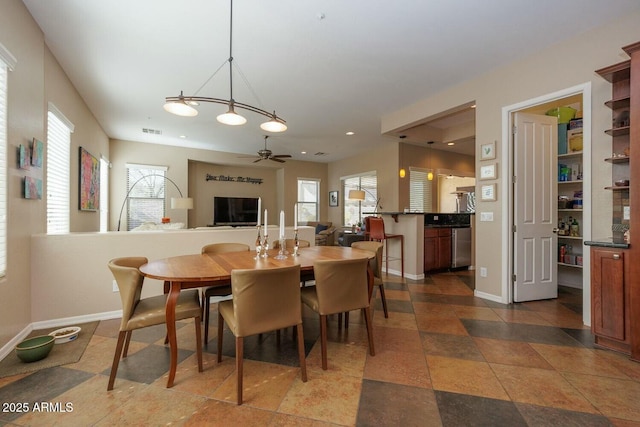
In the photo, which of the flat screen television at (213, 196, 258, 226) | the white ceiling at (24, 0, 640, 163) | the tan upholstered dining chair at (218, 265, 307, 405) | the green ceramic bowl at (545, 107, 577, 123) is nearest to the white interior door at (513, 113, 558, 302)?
the green ceramic bowl at (545, 107, 577, 123)

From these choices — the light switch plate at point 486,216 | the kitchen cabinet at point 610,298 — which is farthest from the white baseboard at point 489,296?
the kitchen cabinet at point 610,298

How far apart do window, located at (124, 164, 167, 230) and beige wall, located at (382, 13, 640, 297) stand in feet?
19.7

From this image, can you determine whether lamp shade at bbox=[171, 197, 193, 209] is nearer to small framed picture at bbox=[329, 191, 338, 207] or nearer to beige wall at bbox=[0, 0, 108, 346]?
beige wall at bbox=[0, 0, 108, 346]

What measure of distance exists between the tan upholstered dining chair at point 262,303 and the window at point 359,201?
5234 millimetres

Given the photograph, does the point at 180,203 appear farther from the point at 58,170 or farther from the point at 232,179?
the point at 58,170

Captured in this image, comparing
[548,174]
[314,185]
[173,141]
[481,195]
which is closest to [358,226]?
[314,185]

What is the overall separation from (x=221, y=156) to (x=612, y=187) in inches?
290

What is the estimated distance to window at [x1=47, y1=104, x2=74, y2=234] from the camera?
305 cm

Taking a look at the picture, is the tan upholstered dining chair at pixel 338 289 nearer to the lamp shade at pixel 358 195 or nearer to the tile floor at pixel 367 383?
the tile floor at pixel 367 383

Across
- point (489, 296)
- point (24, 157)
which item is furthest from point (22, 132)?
point (489, 296)

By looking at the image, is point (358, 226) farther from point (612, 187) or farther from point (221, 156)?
point (612, 187)

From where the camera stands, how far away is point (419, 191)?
6859 millimetres

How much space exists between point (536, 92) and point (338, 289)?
3.12 m

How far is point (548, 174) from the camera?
353 cm
